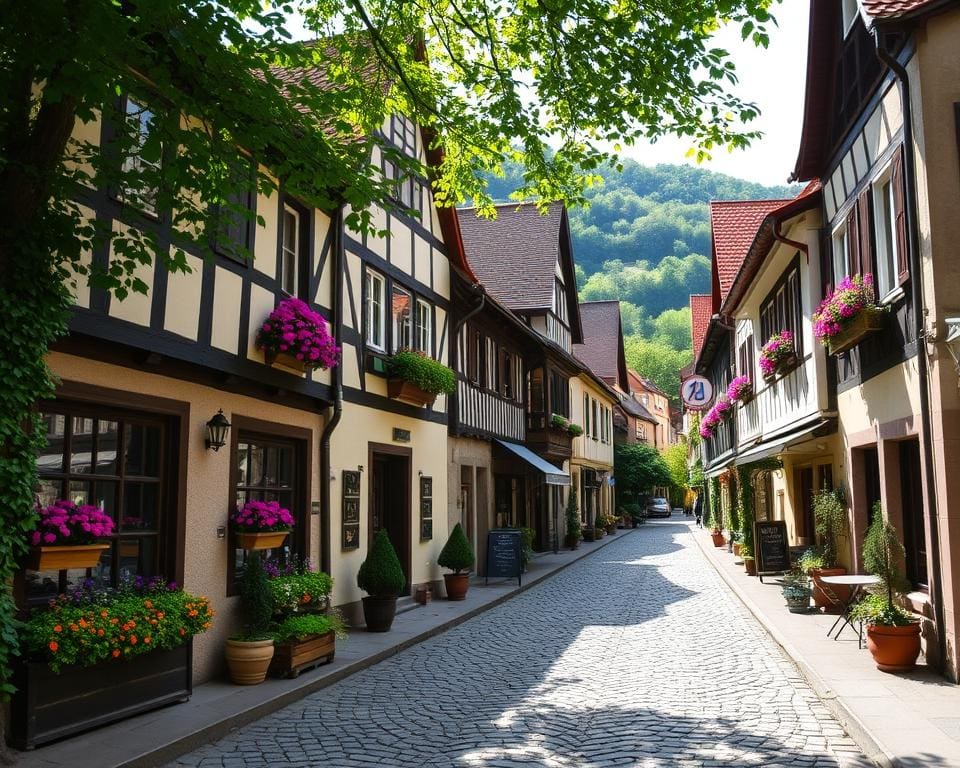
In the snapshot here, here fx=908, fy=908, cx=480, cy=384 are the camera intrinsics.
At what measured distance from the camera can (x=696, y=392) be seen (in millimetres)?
25531

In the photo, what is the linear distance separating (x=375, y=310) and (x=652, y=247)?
102978 mm

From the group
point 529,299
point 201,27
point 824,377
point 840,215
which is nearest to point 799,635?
point 824,377

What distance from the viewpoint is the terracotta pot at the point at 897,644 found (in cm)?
855

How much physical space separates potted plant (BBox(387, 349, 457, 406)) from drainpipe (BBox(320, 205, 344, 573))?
1845 mm

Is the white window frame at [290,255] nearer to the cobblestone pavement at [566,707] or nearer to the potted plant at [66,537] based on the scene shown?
the potted plant at [66,537]

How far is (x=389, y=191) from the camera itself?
7.20 m

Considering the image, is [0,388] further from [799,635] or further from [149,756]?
[799,635]

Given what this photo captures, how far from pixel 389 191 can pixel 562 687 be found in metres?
4.94

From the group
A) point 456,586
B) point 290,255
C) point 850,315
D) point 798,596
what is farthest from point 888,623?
point 456,586

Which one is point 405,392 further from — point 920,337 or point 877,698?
point 877,698

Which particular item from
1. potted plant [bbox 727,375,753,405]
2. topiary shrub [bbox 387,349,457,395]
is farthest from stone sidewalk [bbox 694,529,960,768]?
potted plant [bbox 727,375,753,405]

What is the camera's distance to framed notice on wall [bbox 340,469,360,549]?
12376mm

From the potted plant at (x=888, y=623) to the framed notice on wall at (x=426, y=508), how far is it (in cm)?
792

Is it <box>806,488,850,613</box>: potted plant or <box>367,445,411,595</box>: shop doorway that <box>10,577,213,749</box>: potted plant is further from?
<box>806,488,850,613</box>: potted plant
